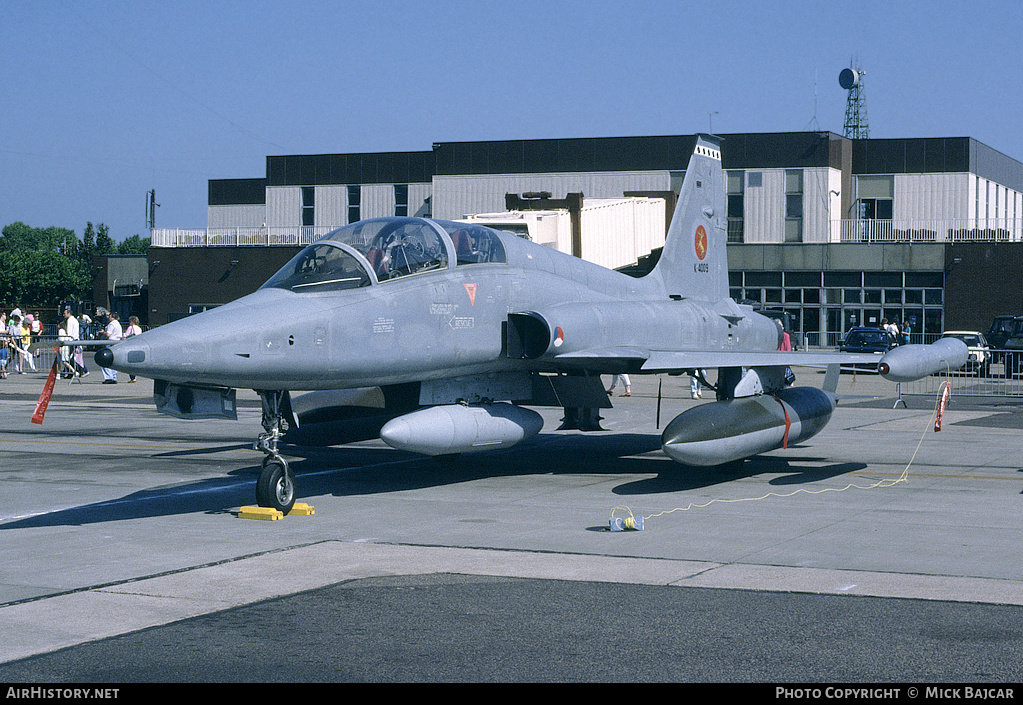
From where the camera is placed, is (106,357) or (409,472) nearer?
(106,357)

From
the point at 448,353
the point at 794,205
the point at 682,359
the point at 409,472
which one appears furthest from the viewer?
the point at 794,205

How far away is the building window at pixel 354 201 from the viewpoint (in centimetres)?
6041

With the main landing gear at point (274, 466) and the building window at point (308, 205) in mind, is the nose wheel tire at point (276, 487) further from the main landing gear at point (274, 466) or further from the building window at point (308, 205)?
the building window at point (308, 205)

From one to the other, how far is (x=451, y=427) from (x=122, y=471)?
5072 millimetres

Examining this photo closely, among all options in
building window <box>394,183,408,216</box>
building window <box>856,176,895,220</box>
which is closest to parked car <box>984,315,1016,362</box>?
building window <box>856,176,895,220</box>

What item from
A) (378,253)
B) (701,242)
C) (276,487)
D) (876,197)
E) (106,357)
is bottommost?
(276,487)

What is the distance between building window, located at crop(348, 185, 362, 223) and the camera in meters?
60.4

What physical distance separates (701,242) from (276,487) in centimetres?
971

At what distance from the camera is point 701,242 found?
18938 mm

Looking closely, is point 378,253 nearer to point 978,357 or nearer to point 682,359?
point 682,359

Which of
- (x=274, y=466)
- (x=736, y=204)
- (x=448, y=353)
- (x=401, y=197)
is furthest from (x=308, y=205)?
(x=274, y=466)

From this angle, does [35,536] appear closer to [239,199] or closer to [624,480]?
[624,480]

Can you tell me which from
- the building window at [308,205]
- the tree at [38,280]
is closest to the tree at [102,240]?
the tree at [38,280]

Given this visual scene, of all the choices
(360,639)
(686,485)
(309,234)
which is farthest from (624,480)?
(309,234)
